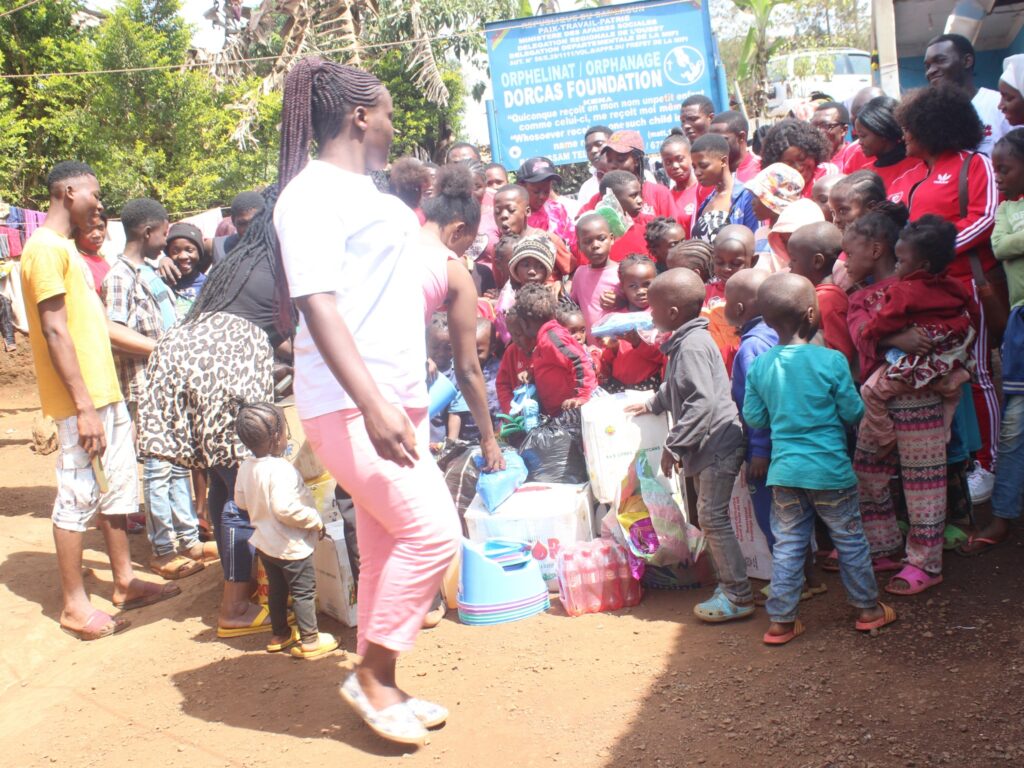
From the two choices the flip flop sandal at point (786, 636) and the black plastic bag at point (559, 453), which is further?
the black plastic bag at point (559, 453)

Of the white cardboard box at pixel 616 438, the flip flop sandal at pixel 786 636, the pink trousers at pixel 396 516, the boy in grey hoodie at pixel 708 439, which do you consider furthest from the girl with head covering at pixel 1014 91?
the pink trousers at pixel 396 516

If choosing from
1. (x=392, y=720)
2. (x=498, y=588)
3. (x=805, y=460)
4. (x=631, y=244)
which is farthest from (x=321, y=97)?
(x=631, y=244)

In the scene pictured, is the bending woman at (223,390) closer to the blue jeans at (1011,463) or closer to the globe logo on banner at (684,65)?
the blue jeans at (1011,463)

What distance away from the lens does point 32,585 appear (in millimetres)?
5434

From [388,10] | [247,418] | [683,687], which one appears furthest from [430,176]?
[388,10]

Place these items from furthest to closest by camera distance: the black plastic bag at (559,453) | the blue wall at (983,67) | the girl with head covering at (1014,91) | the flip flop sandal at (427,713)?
the blue wall at (983,67) < the black plastic bag at (559,453) < the girl with head covering at (1014,91) < the flip flop sandal at (427,713)

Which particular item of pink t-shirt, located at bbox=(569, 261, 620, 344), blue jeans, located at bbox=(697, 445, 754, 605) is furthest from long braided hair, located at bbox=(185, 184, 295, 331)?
blue jeans, located at bbox=(697, 445, 754, 605)

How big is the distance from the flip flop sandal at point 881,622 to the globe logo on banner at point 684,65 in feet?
29.6

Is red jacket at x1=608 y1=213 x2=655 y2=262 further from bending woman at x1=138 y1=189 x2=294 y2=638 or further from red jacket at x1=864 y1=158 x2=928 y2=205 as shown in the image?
bending woman at x1=138 y1=189 x2=294 y2=638

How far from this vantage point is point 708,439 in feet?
12.8

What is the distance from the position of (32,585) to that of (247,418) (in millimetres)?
2258

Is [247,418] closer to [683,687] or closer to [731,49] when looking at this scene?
[683,687]

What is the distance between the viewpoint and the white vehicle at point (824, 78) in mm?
17375

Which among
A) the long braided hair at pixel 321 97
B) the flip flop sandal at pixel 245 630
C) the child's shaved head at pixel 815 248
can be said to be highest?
the long braided hair at pixel 321 97
